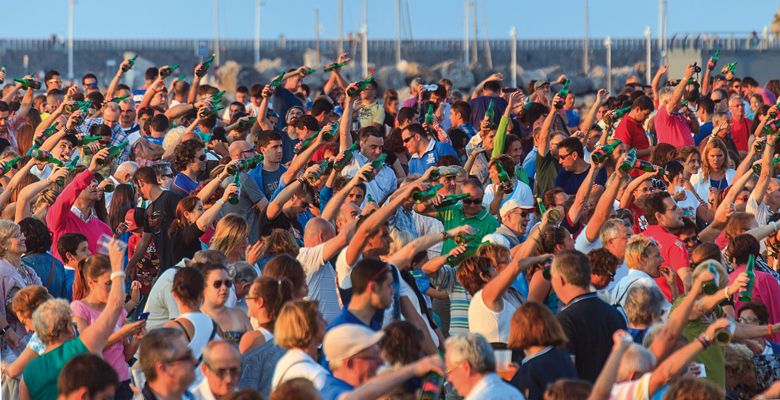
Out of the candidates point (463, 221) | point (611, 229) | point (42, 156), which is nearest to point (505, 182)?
point (463, 221)

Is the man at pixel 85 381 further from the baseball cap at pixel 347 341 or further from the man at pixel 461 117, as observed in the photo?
the man at pixel 461 117

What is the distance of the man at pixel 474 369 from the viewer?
6.25 meters

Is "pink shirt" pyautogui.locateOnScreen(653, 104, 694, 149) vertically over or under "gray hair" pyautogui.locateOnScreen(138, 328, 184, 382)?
over

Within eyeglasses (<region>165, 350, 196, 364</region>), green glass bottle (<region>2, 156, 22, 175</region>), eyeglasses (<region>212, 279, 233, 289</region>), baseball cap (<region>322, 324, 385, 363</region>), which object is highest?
green glass bottle (<region>2, 156, 22, 175</region>)

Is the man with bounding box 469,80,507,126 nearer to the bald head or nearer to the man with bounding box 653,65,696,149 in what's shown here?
the man with bounding box 653,65,696,149

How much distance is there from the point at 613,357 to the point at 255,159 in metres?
5.78

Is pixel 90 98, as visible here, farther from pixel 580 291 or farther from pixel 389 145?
pixel 580 291

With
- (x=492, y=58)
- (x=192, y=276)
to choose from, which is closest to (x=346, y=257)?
(x=192, y=276)

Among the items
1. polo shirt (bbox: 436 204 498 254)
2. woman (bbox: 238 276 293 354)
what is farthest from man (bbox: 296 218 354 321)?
polo shirt (bbox: 436 204 498 254)

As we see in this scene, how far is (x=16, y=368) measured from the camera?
7508 mm

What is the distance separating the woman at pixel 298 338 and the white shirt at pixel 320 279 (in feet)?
6.89

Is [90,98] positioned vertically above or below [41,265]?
above

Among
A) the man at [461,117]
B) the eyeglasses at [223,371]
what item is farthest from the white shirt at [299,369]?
the man at [461,117]

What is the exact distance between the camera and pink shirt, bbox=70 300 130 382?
802 centimetres
